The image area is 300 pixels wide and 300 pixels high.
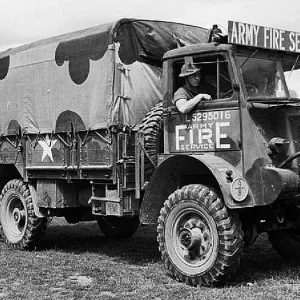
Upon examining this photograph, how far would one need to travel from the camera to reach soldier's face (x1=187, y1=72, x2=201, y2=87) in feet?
26.4

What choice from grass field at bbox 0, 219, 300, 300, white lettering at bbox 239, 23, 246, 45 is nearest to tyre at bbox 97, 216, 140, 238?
grass field at bbox 0, 219, 300, 300

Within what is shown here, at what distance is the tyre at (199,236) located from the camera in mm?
7367

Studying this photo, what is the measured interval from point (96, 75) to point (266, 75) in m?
2.54

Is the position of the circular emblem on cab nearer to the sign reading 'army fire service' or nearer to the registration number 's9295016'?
the registration number 's9295016'

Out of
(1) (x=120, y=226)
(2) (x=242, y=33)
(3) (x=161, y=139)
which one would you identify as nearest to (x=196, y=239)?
(3) (x=161, y=139)

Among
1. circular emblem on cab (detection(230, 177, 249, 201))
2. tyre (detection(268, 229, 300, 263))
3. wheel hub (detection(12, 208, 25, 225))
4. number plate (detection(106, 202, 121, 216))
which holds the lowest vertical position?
tyre (detection(268, 229, 300, 263))

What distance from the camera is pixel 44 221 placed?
1075 centimetres

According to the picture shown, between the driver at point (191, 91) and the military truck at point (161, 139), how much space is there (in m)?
0.08

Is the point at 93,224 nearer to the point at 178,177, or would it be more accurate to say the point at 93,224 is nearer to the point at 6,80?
the point at 6,80

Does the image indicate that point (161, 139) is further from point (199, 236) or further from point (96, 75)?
point (199, 236)

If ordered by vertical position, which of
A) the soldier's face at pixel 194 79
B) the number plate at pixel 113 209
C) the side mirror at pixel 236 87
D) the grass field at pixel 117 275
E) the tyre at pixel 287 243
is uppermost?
the soldier's face at pixel 194 79

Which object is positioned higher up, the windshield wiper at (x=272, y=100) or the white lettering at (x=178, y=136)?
the windshield wiper at (x=272, y=100)

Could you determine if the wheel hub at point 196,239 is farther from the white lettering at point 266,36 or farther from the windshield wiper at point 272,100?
the white lettering at point 266,36

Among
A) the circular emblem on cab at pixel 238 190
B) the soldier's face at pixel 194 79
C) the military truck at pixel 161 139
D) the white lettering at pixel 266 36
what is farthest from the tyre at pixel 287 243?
the white lettering at pixel 266 36
